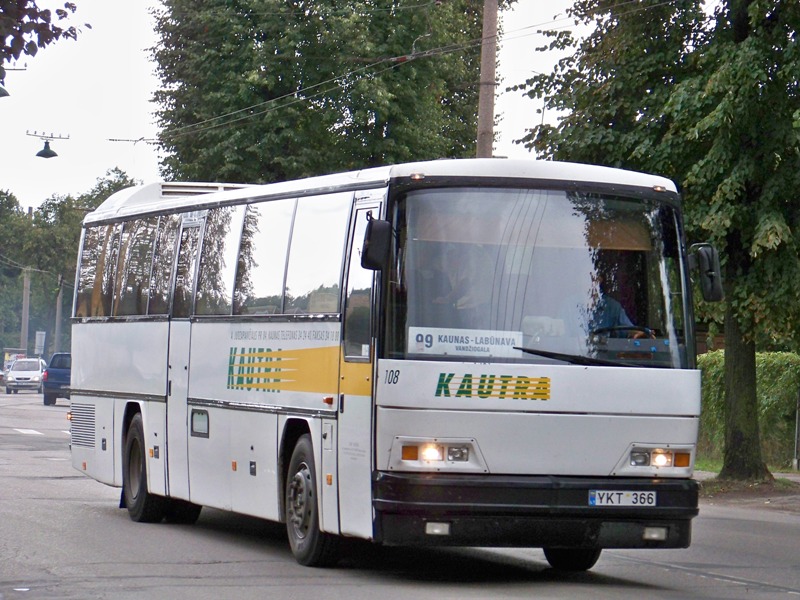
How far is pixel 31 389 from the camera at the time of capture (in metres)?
74.3

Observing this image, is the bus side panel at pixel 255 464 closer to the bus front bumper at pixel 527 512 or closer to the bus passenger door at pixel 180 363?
the bus passenger door at pixel 180 363

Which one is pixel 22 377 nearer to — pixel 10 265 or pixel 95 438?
pixel 10 265

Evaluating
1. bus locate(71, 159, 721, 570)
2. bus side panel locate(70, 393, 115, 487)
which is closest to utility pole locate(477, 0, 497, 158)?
bus side panel locate(70, 393, 115, 487)

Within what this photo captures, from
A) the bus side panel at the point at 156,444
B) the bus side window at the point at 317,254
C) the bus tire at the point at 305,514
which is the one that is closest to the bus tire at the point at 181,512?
the bus side panel at the point at 156,444

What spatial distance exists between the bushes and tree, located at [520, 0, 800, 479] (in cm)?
430

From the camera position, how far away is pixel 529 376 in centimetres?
1087

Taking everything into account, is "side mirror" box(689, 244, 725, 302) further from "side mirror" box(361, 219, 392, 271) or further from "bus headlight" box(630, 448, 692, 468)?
"side mirror" box(361, 219, 392, 271)

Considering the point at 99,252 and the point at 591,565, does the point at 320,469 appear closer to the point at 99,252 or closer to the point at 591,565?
the point at 591,565

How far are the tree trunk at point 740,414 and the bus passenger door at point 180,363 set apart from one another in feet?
32.4

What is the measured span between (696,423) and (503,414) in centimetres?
148

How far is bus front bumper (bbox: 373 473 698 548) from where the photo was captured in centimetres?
1061

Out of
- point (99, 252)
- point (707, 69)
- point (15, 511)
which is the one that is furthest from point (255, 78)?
point (15, 511)

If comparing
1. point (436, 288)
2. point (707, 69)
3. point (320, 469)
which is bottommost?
point (320, 469)

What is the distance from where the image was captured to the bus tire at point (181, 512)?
16047 mm
